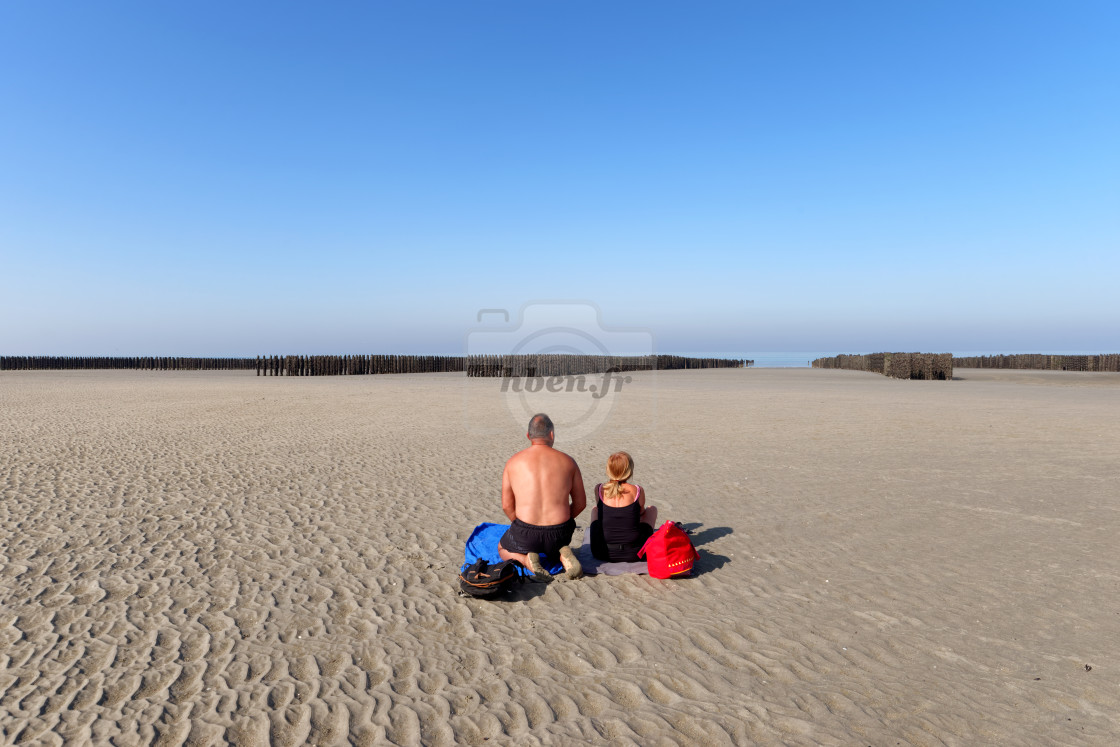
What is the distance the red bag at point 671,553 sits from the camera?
15.9 feet

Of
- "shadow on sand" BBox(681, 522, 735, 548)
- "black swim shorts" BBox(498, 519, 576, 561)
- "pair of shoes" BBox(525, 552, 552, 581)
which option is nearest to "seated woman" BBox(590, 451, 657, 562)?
"black swim shorts" BBox(498, 519, 576, 561)

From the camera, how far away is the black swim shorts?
482 cm

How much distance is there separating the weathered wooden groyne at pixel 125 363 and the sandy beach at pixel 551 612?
48736 mm

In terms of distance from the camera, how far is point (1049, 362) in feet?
163

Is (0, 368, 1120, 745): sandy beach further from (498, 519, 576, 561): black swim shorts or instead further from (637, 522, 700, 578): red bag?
(498, 519, 576, 561): black swim shorts

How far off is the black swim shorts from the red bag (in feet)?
2.19

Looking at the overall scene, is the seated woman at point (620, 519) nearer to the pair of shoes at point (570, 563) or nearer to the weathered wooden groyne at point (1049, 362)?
the pair of shoes at point (570, 563)

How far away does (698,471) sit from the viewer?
30.0 ft

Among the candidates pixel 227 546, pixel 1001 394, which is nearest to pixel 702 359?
pixel 1001 394

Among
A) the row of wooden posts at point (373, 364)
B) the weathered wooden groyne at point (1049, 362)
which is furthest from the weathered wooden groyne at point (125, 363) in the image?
the weathered wooden groyne at point (1049, 362)

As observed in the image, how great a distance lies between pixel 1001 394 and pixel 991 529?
65.7 ft

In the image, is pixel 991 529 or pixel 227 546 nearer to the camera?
pixel 227 546

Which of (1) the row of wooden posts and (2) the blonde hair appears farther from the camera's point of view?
(1) the row of wooden posts

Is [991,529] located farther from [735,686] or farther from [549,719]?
[549,719]
